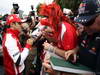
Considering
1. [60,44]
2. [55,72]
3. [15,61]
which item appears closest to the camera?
[55,72]

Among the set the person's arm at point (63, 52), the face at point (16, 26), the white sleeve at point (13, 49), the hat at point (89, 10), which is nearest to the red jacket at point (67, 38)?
the person's arm at point (63, 52)

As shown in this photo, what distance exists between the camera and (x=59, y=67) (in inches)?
78.3

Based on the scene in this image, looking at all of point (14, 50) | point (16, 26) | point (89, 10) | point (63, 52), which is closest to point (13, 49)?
point (14, 50)

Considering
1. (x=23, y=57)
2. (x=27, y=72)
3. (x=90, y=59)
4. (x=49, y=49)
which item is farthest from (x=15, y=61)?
(x=90, y=59)

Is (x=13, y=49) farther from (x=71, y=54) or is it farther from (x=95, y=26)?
(x=95, y=26)

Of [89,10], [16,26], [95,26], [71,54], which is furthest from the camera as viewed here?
[16,26]

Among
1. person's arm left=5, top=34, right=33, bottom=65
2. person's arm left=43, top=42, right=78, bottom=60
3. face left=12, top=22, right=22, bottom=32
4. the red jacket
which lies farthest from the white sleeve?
the red jacket

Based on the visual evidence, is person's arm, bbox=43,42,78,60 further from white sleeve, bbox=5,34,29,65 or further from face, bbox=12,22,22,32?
face, bbox=12,22,22,32

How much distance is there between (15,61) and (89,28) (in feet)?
7.08

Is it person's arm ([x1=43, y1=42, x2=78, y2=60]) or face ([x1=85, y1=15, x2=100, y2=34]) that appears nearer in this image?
face ([x1=85, y1=15, x2=100, y2=34])

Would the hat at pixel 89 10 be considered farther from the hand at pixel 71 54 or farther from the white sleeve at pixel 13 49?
the white sleeve at pixel 13 49

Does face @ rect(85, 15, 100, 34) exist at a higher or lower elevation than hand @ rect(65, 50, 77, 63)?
higher

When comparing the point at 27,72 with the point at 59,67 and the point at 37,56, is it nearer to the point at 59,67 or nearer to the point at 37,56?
the point at 37,56

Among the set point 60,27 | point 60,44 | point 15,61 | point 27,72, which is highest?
point 60,27
